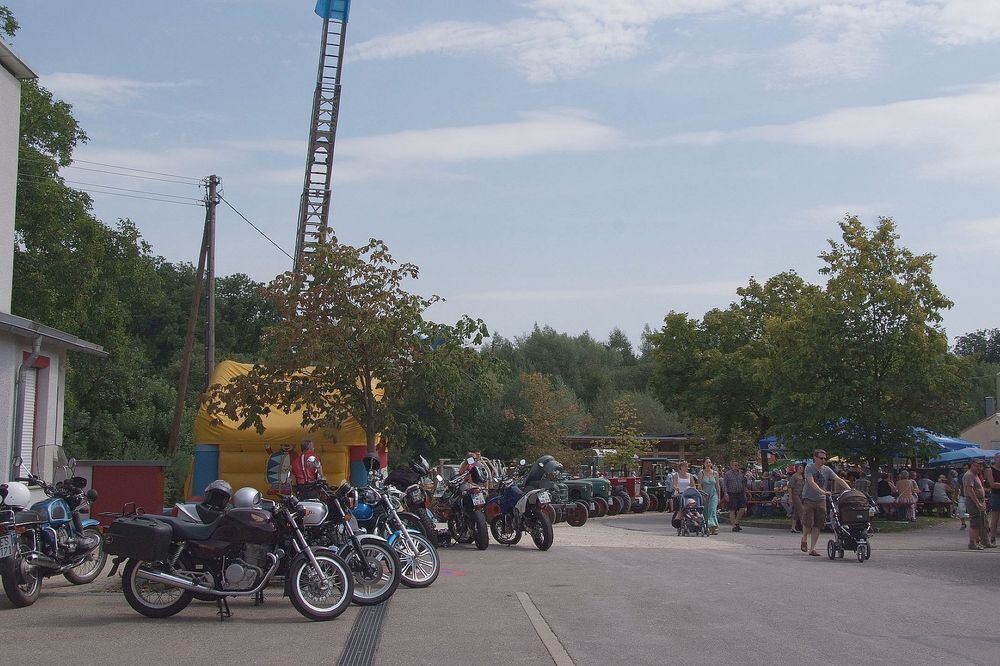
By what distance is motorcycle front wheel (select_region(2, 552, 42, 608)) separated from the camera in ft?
34.8

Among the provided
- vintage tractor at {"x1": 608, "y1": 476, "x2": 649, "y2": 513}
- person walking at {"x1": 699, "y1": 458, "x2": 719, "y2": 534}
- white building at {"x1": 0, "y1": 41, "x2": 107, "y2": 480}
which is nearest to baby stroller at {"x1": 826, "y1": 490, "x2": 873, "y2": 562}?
person walking at {"x1": 699, "y1": 458, "x2": 719, "y2": 534}

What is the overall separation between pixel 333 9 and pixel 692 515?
36193 mm

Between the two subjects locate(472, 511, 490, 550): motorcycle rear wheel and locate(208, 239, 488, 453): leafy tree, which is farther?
locate(208, 239, 488, 453): leafy tree

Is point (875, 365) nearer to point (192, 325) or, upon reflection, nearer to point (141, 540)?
point (192, 325)

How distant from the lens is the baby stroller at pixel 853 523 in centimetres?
1731

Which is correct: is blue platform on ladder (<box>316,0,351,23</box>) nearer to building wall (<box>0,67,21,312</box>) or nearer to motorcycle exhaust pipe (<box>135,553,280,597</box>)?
building wall (<box>0,67,21,312</box>)

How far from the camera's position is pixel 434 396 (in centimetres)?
2122

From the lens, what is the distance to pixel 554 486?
2544cm

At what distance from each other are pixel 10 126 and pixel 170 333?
4662 centimetres

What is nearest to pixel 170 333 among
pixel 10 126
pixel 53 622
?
pixel 10 126

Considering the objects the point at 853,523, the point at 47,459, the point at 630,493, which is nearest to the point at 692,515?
the point at 853,523

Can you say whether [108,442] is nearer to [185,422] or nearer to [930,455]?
[185,422]

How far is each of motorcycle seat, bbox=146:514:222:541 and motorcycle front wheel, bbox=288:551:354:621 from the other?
0.90 meters

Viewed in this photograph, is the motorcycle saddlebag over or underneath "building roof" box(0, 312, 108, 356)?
underneath
